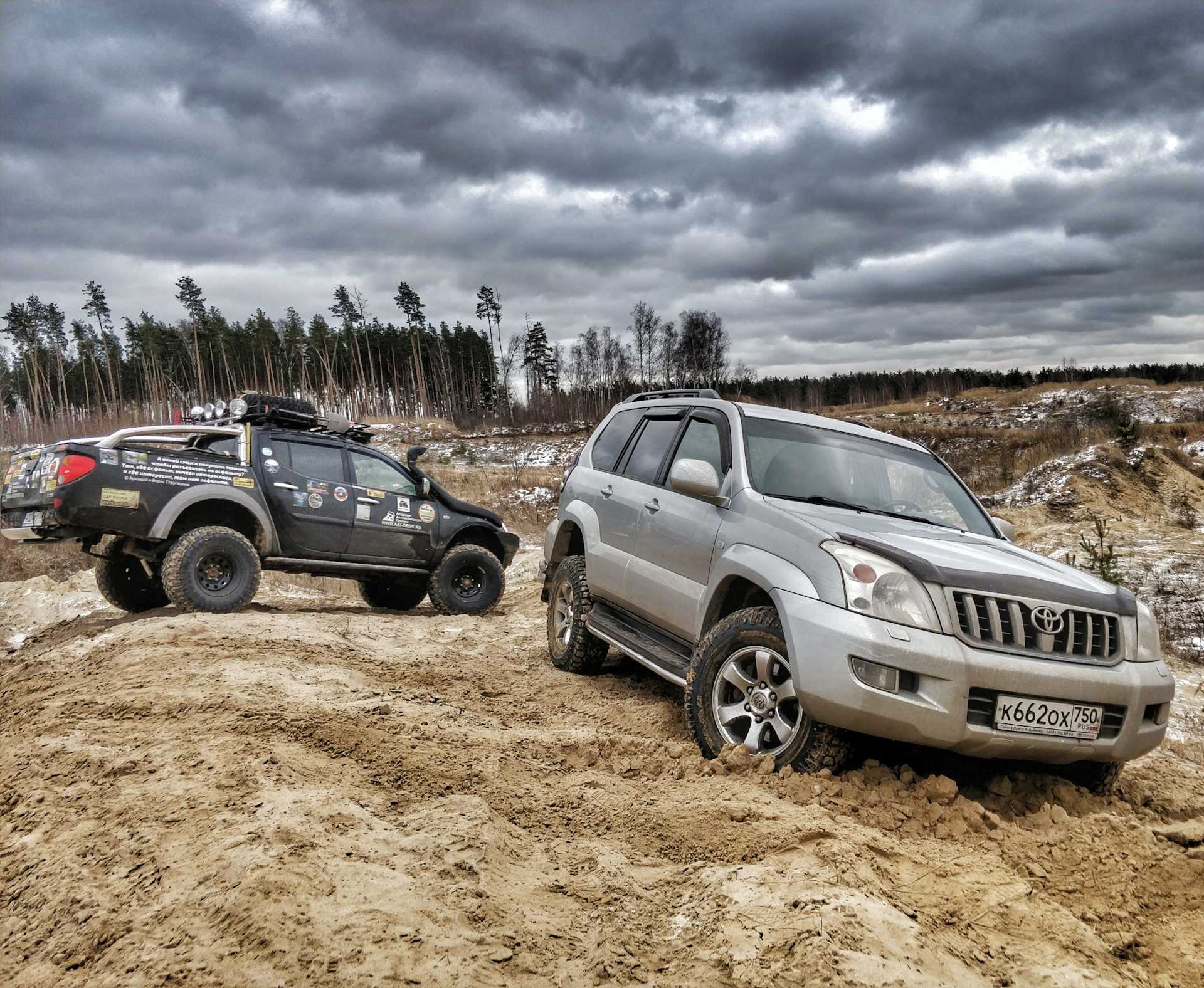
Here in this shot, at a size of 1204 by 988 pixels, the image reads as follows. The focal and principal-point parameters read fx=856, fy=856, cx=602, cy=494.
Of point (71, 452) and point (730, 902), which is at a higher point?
point (71, 452)

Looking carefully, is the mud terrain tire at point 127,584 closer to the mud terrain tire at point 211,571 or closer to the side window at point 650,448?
the mud terrain tire at point 211,571

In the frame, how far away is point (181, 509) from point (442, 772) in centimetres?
581

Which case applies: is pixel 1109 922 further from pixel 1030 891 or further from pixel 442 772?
pixel 442 772

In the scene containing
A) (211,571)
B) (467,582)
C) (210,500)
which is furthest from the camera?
(467,582)

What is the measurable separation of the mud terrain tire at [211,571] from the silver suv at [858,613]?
4.79 m

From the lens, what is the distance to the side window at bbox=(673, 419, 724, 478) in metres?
5.21

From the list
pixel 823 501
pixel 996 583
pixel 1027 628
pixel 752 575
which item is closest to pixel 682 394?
pixel 823 501

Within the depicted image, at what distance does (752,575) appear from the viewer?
4258 millimetres

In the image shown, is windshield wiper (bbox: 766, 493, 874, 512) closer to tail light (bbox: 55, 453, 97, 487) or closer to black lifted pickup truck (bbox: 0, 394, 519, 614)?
black lifted pickup truck (bbox: 0, 394, 519, 614)

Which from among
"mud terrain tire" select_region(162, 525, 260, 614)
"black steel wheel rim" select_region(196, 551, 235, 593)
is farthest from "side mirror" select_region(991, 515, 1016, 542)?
"black steel wheel rim" select_region(196, 551, 235, 593)

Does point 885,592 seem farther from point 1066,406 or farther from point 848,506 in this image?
point 1066,406

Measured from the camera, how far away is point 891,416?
1729 inches

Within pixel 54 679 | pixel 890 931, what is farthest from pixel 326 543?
pixel 890 931

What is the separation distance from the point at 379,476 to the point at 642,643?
5987mm
